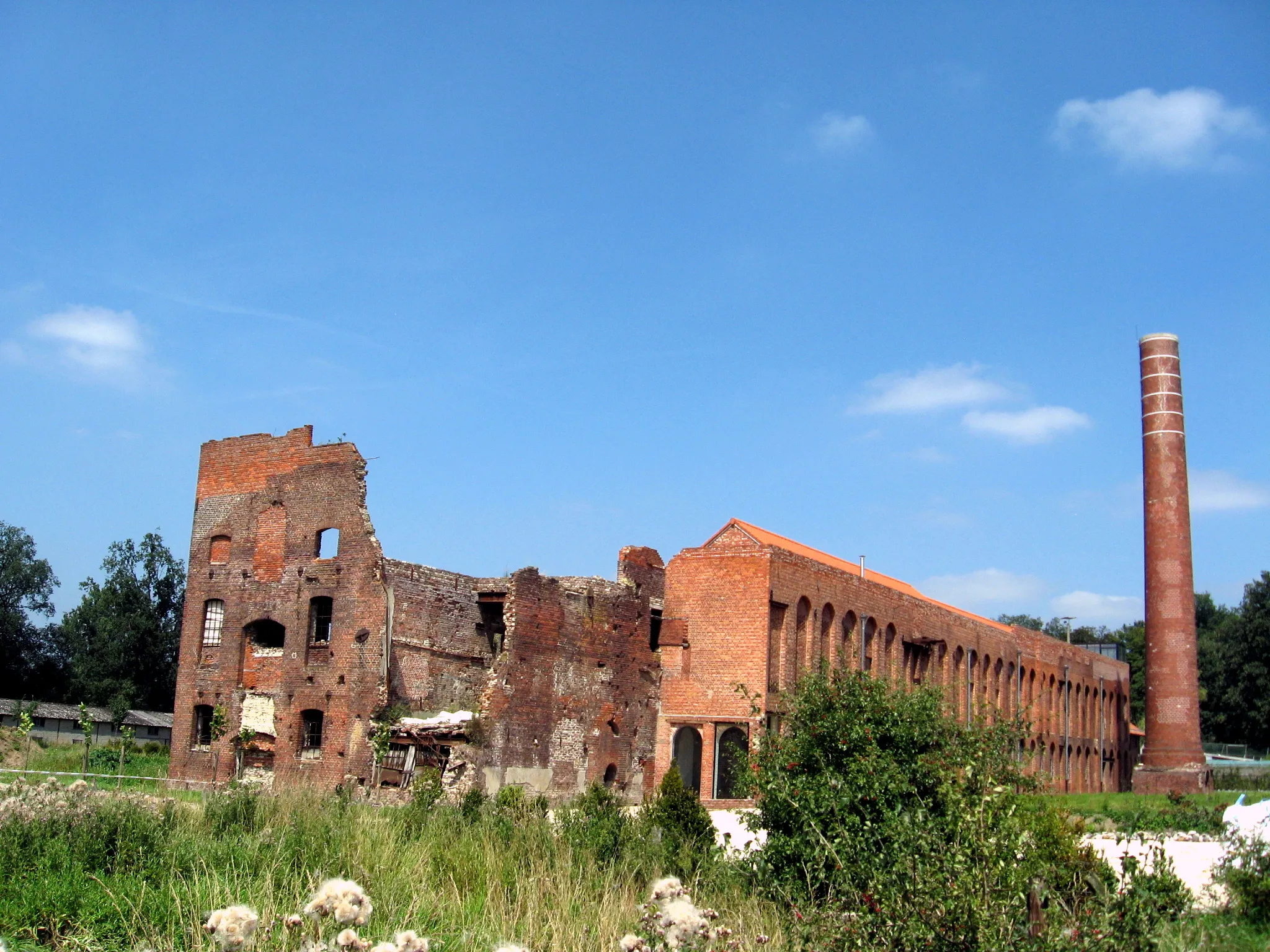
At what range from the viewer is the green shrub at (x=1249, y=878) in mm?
11930

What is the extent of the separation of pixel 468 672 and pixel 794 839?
1756 cm

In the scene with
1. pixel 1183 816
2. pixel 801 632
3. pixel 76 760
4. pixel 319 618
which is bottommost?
pixel 76 760

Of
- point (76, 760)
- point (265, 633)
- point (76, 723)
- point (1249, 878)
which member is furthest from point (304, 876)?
point (76, 723)

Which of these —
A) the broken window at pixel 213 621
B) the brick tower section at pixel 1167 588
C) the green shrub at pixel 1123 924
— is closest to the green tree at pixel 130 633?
the broken window at pixel 213 621

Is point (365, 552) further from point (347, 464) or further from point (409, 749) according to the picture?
point (409, 749)

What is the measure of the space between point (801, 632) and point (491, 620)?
25.1ft

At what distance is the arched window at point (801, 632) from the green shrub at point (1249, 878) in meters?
15.8

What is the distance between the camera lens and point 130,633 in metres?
52.6

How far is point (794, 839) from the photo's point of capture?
11656mm

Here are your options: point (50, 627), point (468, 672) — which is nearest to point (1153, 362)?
point (468, 672)

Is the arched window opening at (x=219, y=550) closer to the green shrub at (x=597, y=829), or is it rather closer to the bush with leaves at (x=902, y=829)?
the green shrub at (x=597, y=829)

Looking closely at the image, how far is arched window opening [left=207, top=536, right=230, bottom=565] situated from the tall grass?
17043 mm

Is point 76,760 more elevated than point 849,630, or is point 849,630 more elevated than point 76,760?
point 849,630

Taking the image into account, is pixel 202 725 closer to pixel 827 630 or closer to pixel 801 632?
pixel 801 632
